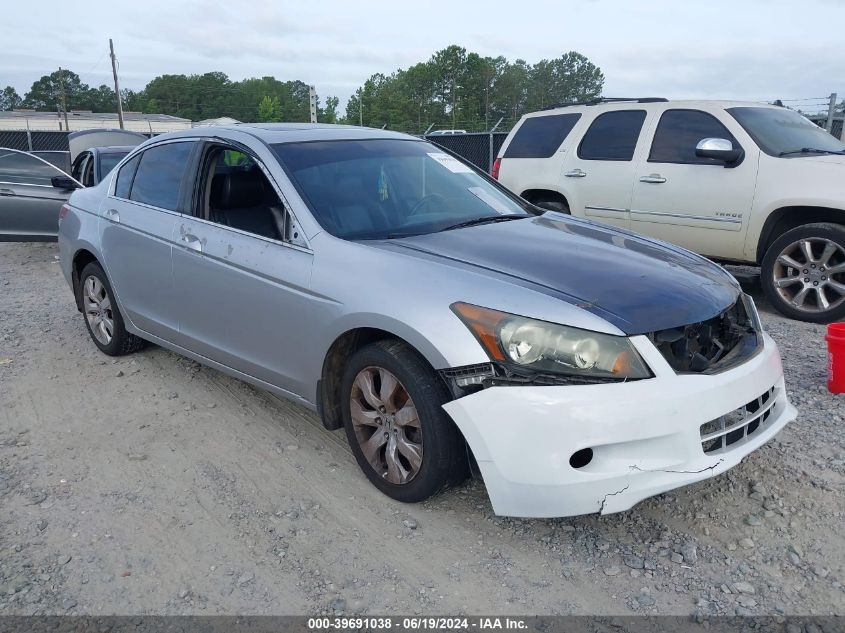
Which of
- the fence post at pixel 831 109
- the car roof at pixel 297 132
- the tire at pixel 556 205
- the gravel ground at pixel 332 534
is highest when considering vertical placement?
the fence post at pixel 831 109

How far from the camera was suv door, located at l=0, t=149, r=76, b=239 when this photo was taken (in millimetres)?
9492

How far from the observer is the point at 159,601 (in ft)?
8.70

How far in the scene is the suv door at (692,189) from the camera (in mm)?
6359

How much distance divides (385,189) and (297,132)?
0.73 m

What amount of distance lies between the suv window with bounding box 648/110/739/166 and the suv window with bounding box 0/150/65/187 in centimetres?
759

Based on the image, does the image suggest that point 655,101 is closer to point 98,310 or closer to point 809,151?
point 809,151

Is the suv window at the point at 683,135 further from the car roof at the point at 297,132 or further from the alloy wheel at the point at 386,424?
the alloy wheel at the point at 386,424

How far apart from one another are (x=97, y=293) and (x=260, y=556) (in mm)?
3157

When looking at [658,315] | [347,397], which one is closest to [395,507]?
[347,397]

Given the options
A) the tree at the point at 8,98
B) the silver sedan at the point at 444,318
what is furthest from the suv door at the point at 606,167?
the tree at the point at 8,98

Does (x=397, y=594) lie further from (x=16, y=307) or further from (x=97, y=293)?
(x=16, y=307)

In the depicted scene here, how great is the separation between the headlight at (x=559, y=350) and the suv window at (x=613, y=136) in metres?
4.88

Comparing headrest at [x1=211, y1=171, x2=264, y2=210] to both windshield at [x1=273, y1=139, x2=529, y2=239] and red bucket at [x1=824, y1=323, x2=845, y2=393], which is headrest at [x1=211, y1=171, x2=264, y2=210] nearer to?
windshield at [x1=273, y1=139, x2=529, y2=239]

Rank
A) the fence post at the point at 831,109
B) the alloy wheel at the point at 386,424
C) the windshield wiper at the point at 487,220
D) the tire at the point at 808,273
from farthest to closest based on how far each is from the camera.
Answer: the fence post at the point at 831,109, the tire at the point at 808,273, the windshield wiper at the point at 487,220, the alloy wheel at the point at 386,424
